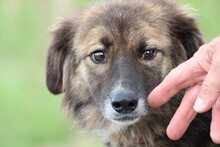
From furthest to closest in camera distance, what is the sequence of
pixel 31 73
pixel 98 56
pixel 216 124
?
pixel 31 73, pixel 98 56, pixel 216 124

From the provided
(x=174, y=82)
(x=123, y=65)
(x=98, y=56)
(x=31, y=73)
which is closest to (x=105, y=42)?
(x=98, y=56)

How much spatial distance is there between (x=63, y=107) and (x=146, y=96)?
32.5 inches

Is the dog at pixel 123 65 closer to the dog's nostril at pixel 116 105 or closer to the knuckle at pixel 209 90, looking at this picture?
the dog's nostril at pixel 116 105

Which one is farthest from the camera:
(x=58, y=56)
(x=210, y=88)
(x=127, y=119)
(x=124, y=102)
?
(x=58, y=56)

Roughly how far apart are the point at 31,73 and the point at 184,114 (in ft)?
12.7

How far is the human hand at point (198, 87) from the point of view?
148 inches

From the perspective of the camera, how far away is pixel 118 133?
4.82 m

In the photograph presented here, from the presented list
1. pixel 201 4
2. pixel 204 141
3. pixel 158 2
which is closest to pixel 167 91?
pixel 204 141

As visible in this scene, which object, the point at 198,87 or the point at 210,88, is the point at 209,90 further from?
the point at 198,87

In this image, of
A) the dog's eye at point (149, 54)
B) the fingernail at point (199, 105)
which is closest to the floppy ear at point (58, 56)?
the dog's eye at point (149, 54)

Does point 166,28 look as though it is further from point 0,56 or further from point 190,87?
point 0,56

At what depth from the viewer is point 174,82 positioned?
398 centimetres

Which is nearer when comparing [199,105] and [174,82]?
[199,105]

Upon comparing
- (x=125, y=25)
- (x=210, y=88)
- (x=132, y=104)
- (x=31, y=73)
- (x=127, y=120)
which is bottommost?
(x=31, y=73)
